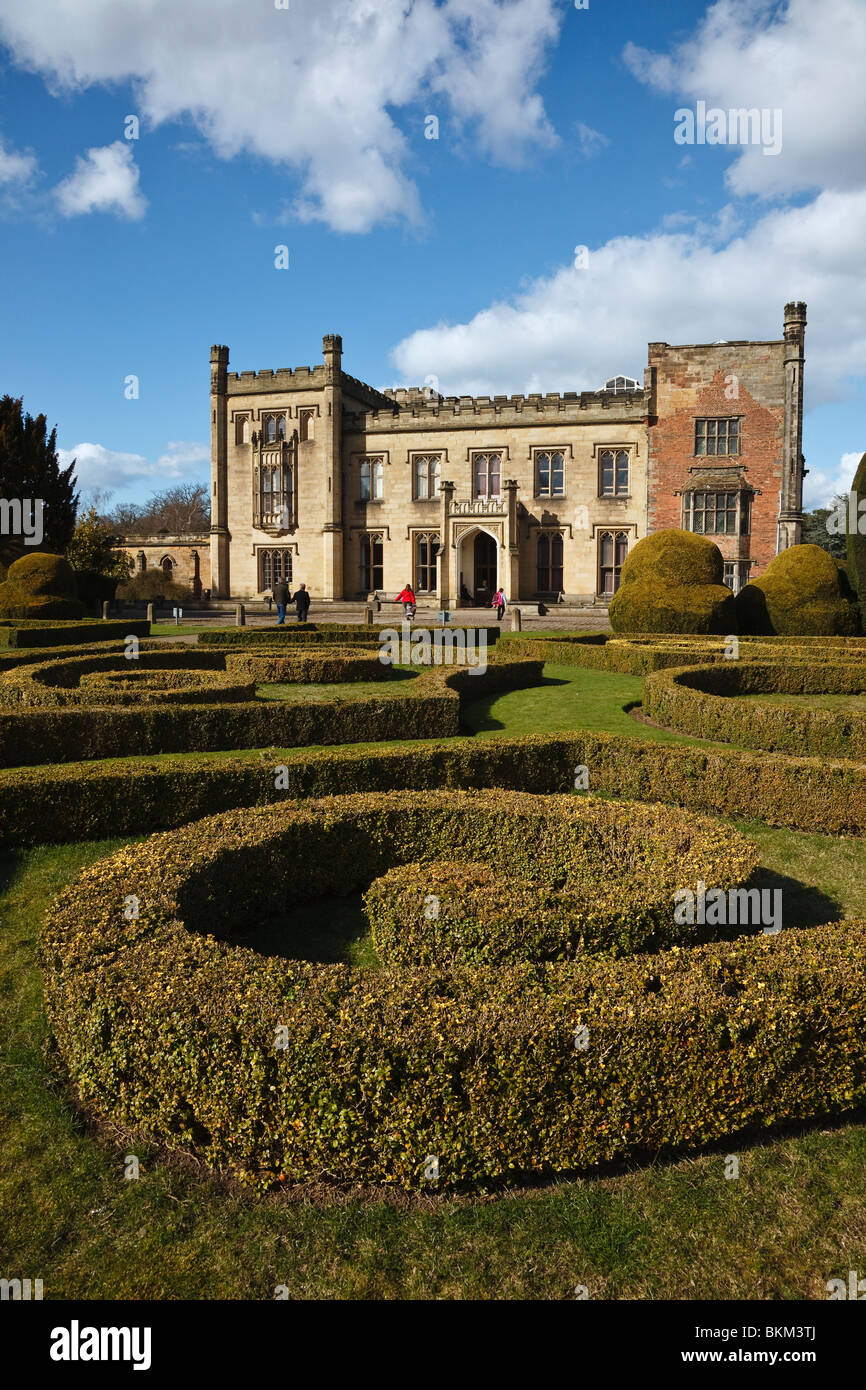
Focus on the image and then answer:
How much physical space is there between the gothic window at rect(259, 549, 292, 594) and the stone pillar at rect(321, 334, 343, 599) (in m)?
2.28

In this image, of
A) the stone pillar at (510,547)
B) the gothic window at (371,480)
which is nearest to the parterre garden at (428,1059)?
the stone pillar at (510,547)

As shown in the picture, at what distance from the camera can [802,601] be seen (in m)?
23.6

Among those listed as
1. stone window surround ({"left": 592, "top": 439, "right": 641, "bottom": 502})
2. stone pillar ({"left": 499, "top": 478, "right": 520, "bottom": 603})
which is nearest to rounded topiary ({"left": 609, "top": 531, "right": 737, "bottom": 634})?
stone pillar ({"left": 499, "top": 478, "right": 520, "bottom": 603})

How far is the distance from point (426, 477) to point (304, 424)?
6984mm

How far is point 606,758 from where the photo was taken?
910 cm

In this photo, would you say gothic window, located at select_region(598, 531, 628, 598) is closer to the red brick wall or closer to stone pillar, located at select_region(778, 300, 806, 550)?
the red brick wall

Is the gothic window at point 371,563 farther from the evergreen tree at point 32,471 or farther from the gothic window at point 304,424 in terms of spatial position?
the evergreen tree at point 32,471

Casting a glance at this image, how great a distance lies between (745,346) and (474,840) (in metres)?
38.0

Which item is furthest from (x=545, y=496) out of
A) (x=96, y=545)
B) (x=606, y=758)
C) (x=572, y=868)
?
(x=572, y=868)

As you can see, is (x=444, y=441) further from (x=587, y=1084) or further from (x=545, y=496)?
(x=587, y=1084)

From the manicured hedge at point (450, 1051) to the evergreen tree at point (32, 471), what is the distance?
37618mm

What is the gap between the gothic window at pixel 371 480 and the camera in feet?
145
